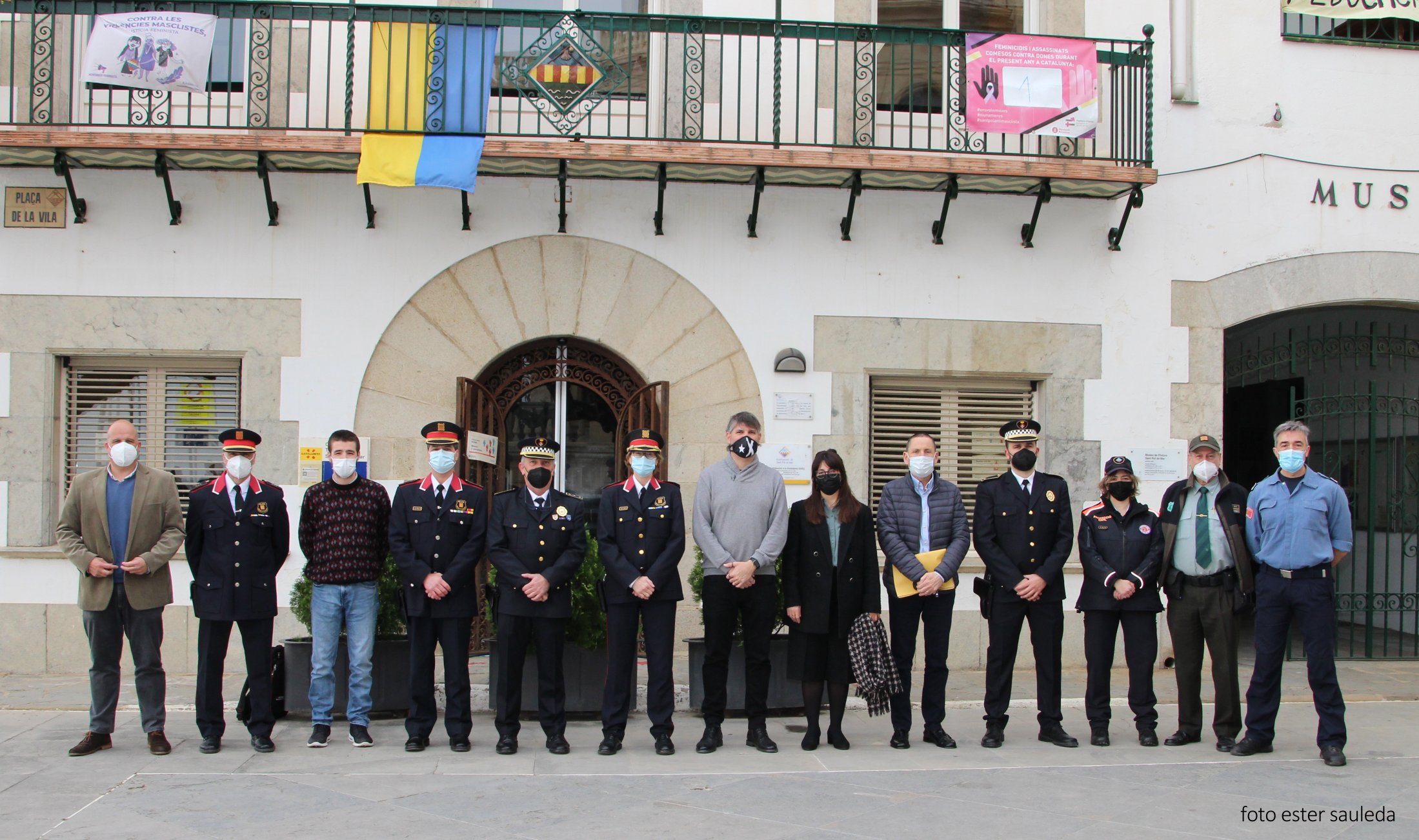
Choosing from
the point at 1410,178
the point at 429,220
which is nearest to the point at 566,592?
the point at 429,220

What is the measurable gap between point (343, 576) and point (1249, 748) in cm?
538

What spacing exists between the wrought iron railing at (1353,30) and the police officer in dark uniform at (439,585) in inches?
328

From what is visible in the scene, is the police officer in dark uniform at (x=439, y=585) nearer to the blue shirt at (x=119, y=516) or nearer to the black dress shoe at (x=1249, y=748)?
the blue shirt at (x=119, y=516)

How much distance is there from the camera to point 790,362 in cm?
1027

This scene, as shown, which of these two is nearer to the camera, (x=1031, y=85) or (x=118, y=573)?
(x=118, y=573)

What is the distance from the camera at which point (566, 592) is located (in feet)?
24.4

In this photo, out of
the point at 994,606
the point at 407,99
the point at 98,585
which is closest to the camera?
the point at 98,585

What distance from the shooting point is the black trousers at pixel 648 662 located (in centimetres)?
731

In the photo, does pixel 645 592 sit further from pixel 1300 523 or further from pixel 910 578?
pixel 1300 523

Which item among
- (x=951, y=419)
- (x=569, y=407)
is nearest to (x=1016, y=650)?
(x=951, y=419)

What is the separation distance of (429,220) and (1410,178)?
8.41 metres

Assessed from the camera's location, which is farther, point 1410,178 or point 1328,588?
point 1410,178

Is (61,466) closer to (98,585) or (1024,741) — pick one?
(98,585)

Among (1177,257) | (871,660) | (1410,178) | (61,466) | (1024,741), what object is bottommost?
(1024,741)
